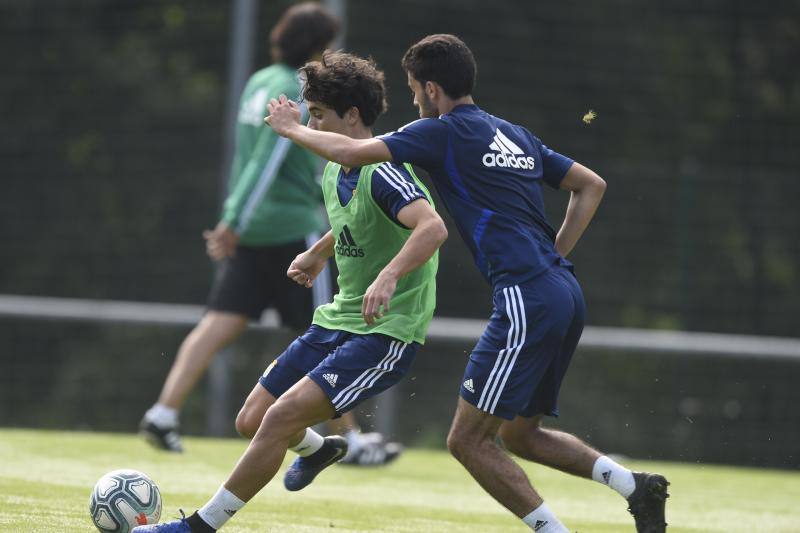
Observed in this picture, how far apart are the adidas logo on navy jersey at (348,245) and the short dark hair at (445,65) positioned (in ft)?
2.07

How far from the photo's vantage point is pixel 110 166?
12.6 metres

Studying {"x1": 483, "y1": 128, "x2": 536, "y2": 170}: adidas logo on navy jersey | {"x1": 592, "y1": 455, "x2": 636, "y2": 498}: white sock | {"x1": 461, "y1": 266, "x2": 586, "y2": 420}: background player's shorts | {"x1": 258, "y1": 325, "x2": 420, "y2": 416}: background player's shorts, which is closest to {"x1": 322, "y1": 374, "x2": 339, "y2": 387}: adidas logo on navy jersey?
{"x1": 258, "y1": 325, "x2": 420, "y2": 416}: background player's shorts

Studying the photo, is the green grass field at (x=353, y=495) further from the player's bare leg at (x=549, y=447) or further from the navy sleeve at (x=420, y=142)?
the navy sleeve at (x=420, y=142)

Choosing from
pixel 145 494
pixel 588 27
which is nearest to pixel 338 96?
pixel 145 494

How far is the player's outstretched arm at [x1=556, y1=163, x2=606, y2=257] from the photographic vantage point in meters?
5.52

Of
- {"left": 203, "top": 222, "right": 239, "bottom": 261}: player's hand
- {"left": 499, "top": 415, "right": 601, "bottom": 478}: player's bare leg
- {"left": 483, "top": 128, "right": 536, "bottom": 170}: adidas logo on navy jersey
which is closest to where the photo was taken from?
{"left": 483, "top": 128, "right": 536, "bottom": 170}: adidas logo on navy jersey

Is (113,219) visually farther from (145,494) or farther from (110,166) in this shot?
(145,494)

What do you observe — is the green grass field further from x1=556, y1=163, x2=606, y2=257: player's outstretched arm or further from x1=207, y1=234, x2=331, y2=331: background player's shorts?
x1=556, y1=163, x2=606, y2=257: player's outstretched arm

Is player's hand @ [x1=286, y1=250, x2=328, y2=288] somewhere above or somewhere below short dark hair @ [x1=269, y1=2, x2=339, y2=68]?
below

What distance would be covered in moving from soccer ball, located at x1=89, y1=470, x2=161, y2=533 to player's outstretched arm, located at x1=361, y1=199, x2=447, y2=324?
1.06 m

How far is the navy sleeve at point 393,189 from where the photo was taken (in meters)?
5.05

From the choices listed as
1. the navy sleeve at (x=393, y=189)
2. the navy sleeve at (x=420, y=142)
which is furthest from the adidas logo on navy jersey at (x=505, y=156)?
the navy sleeve at (x=393, y=189)

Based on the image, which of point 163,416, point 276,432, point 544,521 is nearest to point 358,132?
point 276,432

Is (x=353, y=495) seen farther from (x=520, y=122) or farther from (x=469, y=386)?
(x=520, y=122)
